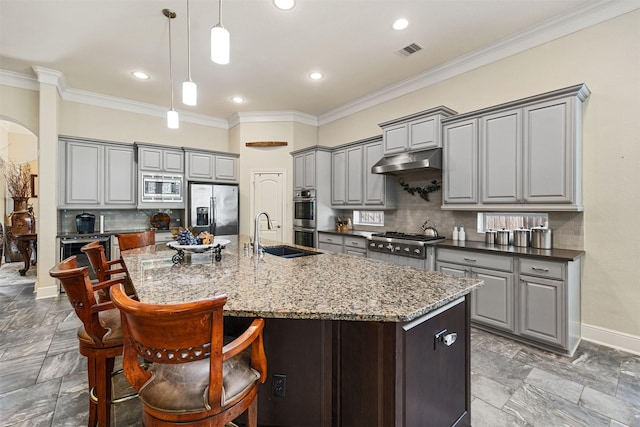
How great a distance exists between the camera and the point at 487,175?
3268mm

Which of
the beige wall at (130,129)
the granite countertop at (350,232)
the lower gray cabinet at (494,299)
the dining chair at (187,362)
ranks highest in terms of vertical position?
the beige wall at (130,129)

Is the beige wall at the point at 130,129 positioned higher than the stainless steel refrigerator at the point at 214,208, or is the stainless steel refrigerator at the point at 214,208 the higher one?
the beige wall at the point at 130,129

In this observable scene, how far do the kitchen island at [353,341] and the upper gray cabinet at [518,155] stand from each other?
1.88m

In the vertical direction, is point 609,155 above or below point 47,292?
above

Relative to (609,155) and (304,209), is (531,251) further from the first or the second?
(304,209)

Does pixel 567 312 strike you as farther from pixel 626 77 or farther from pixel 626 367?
pixel 626 77

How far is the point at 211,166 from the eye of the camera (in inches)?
225

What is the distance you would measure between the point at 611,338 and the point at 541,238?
3.38 feet

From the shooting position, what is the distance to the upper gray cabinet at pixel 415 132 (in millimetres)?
3664

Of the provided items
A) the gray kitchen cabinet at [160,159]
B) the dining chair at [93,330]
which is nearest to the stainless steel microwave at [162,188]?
the gray kitchen cabinet at [160,159]

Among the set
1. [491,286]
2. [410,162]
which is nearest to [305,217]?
[410,162]

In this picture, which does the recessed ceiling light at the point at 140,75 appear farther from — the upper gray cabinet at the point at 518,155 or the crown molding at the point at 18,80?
the upper gray cabinet at the point at 518,155

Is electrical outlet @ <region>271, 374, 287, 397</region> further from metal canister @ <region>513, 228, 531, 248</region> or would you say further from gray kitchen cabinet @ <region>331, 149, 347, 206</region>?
gray kitchen cabinet @ <region>331, 149, 347, 206</region>

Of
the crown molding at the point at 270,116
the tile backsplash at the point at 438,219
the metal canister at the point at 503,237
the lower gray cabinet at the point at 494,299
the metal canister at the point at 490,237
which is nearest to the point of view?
the lower gray cabinet at the point at 494,299
